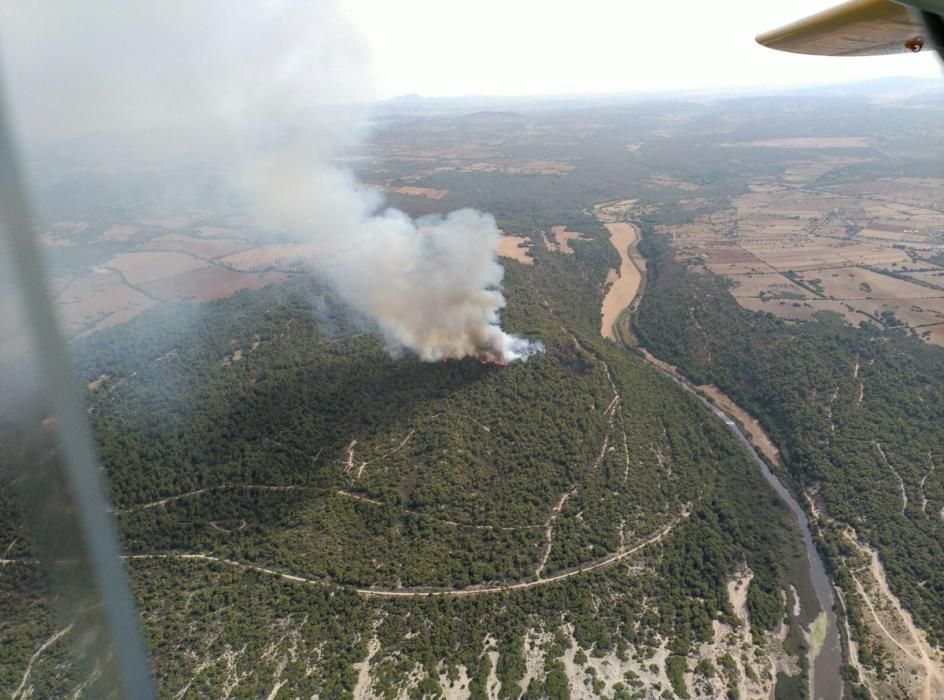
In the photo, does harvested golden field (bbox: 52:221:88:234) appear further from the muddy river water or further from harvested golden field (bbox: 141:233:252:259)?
harvested golden field (bbox: 141:233:252:259)

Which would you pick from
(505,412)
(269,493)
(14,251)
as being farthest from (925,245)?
(14,251)

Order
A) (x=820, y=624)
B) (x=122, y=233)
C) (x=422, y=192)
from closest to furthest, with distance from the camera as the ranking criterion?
(x=820, y=624) → (x=122, y=233) → (x=422, y=192)

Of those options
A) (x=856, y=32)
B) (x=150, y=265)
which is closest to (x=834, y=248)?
(x=856, y=32)

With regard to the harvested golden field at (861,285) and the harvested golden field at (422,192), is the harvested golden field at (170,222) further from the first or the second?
the harvested golden field at (861,285)

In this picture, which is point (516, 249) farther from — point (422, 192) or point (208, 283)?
point (208, 283)

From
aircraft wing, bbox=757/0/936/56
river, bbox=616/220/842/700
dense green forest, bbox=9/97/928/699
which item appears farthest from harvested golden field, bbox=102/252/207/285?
aircraft wing, bbox=757/0/936/56

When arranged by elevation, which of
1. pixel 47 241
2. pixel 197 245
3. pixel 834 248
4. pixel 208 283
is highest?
pixel 47 241

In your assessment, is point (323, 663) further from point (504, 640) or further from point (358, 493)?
point (358, 493)
